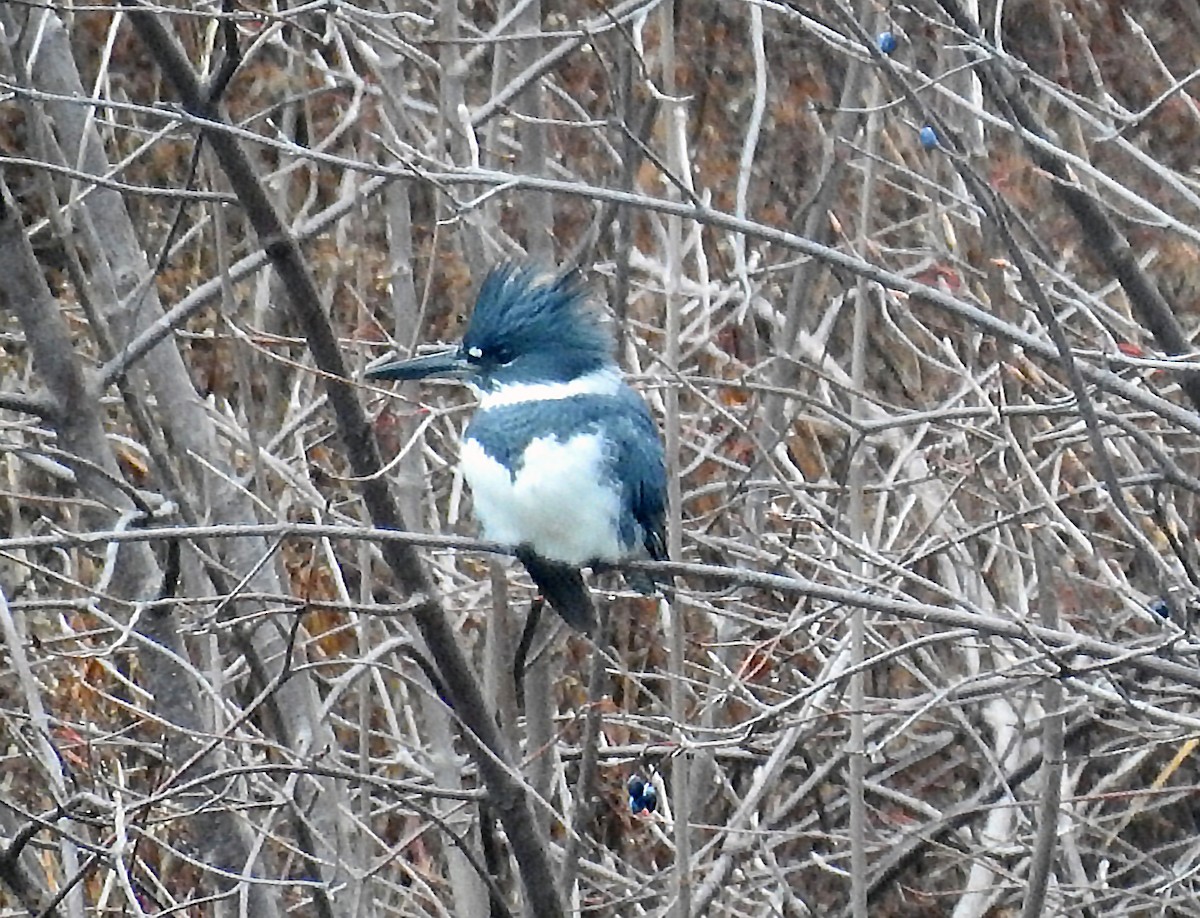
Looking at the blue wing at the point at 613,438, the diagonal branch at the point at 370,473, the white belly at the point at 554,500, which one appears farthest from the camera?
the blue wing at the point at 613,438

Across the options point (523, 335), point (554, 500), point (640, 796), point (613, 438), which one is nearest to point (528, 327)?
point (523, 335)

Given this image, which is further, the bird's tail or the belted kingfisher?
the bird's tail

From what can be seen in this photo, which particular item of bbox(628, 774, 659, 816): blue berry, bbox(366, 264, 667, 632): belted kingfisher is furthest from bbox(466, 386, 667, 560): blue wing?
bbox(628, 774, 659, 816): blue berry

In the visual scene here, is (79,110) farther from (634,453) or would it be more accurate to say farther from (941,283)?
(941,283)

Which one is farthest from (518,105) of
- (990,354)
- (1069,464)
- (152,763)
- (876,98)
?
(152,763)

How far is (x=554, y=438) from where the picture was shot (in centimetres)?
278

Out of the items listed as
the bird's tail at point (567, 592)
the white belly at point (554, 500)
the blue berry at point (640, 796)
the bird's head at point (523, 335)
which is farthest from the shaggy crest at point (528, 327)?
the blue berry at point (640, 796)

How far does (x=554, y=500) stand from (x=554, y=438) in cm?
13

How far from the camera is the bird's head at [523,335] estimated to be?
9.82 feet

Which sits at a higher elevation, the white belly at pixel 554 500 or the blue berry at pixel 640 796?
the white belly at pixel 554 500

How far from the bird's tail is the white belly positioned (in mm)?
50

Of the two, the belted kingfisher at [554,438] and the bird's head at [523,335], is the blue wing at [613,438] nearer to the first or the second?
the belted kingfisher at [554,438]

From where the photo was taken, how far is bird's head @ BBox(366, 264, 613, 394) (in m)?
2.99

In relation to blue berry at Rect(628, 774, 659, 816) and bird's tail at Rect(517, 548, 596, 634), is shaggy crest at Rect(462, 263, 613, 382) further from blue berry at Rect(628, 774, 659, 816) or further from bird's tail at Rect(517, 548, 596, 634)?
blue berry at Rect(628, 774, 659, 816)
